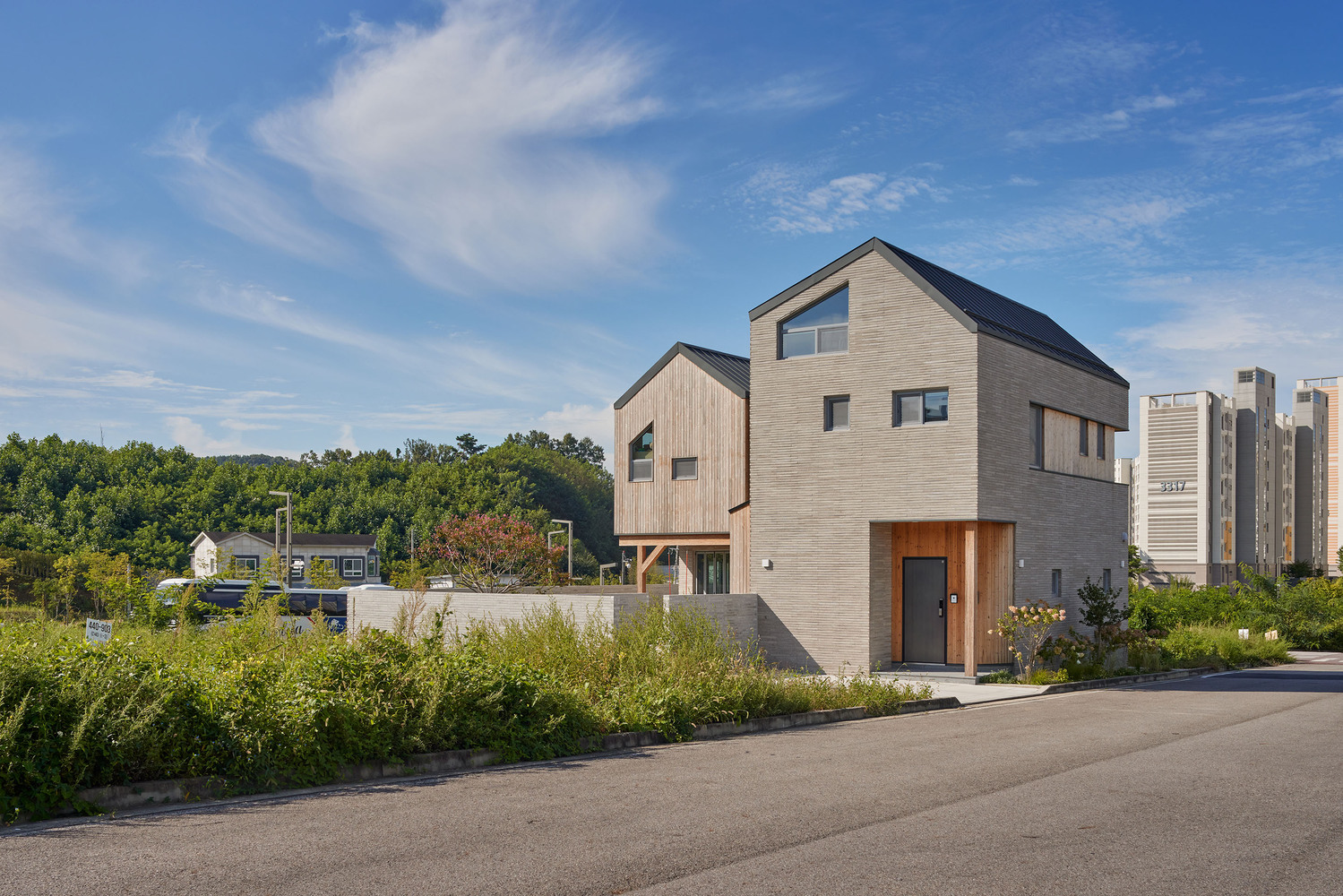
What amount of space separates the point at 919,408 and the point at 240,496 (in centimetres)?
7783

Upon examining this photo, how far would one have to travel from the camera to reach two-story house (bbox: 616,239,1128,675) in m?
21.0

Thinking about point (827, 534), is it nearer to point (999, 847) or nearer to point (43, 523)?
point (999, 847)

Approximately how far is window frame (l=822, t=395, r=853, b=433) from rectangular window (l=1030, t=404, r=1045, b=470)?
389cm

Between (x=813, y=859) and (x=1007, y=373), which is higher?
(x=1007, y=373)

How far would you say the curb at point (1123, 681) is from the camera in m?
19.8

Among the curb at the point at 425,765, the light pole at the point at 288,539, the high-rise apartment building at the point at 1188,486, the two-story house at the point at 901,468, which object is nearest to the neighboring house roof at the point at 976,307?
the two-story house at the point at 901,468

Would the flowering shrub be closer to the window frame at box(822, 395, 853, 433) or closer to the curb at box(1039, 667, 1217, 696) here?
the curb at box(1039, 667, 1217, 696)

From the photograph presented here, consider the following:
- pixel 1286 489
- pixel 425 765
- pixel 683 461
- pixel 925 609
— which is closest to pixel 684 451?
pixel 683 461

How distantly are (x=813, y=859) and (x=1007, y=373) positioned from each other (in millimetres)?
16454

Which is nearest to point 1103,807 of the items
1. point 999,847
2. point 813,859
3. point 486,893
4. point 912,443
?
point 999,847

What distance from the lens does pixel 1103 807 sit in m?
8.58

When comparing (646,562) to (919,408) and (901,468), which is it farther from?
(919,408)

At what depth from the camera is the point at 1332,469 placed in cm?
9181

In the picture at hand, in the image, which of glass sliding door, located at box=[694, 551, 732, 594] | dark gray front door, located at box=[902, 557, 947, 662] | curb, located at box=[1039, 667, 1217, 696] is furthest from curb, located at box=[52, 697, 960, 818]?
glass sliding door, located at box=[694, 551, 732, 594]
